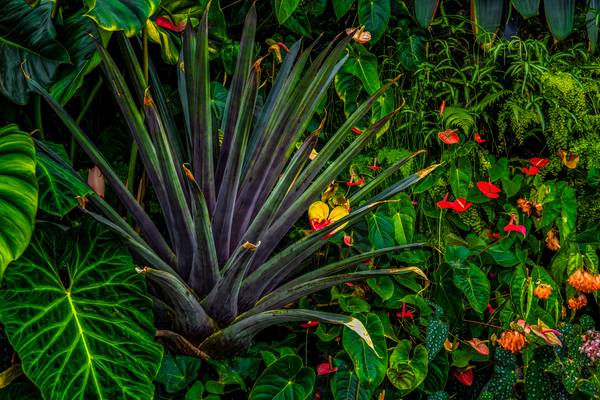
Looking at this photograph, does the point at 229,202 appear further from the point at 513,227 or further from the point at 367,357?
the point at 513,227

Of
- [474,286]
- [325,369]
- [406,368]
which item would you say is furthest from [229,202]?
[474,286]

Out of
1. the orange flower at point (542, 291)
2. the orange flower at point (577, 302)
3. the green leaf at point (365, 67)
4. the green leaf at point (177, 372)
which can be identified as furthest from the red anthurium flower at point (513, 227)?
the green leaf at point (177, 372)

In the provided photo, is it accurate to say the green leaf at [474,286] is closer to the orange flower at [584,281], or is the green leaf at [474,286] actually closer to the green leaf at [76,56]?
the orange flower at [584,281]

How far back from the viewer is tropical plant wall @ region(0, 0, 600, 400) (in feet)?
4.31

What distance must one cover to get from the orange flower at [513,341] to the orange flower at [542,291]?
15 cm

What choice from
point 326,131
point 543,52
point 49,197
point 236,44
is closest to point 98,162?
point 49,197

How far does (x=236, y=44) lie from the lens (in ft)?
6.77

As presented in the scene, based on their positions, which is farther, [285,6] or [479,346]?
[285,6]

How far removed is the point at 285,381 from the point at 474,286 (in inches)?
24.5

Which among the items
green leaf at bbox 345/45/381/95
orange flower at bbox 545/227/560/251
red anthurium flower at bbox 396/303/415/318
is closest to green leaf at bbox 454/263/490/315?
red anthurium flower at bbox 396/303/415/318

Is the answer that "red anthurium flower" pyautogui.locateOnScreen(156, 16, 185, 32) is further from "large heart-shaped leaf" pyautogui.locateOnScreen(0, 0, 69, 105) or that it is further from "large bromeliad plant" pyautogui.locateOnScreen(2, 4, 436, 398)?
"large heart-shaped leaf" pyautogui.locateOnScreen(0, 0, 69, 105)

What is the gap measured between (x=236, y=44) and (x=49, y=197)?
0.99 m

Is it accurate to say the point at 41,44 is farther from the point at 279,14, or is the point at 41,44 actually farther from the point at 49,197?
the point at 279,14

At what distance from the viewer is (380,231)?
180cm
